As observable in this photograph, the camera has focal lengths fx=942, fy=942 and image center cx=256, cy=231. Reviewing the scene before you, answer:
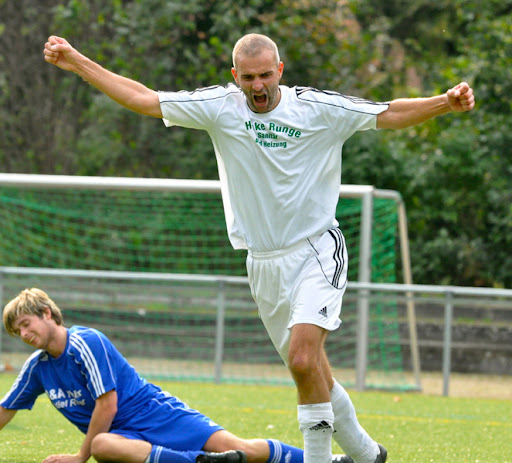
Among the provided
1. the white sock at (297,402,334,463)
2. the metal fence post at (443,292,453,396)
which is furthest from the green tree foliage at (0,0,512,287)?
the white sock at (297,402,334,463)

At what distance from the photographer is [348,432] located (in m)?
4.84

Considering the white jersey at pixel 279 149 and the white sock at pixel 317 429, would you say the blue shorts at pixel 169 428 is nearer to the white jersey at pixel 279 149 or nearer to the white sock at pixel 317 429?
the white sock at pixel 317 429

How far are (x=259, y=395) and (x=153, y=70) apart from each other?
7750 mm

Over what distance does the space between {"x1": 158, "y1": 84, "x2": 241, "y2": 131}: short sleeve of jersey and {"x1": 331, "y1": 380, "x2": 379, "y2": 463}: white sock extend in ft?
4.97

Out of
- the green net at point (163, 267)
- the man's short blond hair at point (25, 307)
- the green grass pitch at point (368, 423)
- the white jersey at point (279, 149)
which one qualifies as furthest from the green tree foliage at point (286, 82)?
the man's short blond hair at point (25, 307)

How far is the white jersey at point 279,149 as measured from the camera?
4.63 metres

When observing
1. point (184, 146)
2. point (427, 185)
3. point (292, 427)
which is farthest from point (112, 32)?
point (292, 427)

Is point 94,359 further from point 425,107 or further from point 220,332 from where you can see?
point 220,332

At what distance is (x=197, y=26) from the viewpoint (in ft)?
54.2

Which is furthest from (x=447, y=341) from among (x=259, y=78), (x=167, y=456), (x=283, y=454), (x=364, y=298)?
(x=259, y=78)

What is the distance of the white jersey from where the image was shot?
4.63 meters

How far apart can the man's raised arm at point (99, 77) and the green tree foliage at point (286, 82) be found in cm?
1029

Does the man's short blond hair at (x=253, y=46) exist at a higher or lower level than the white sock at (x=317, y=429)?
higher

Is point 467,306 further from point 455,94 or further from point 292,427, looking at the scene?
point 455,94
